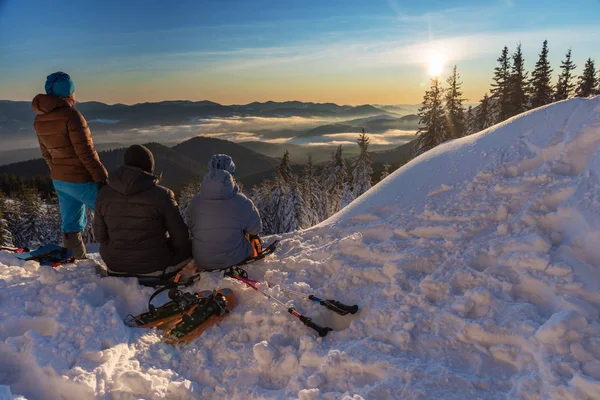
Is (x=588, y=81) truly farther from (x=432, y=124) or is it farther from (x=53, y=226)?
(x=53, y=226)

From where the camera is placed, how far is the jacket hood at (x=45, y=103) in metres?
6.15

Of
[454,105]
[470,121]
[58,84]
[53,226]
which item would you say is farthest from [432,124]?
[53,226]

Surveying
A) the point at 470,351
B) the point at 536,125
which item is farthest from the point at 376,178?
the point at 470,351

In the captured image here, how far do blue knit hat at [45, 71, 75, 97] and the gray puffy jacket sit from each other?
9.65 feet

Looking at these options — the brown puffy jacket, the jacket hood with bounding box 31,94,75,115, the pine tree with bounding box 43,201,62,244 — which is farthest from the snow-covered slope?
the pine tree with bounding box 43,201,62,244

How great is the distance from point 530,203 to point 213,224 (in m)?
4.74

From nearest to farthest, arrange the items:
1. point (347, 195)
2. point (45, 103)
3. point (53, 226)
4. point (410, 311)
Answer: point (410, 311), point (45, 103), point (347, 195), point (53, 226)

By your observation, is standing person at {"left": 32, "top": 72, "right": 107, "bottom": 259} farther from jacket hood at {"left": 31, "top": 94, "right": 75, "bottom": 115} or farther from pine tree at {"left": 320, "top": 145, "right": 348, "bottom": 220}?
pine tree at {"left": 320, "top": 145, "right": 348, "bottom": 220}

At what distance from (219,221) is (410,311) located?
10.6 ft

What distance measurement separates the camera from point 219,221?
19.7ft

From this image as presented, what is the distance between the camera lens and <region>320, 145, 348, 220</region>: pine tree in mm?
40906

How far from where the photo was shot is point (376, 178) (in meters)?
47.1

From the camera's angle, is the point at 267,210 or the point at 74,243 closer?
the point at 74,243

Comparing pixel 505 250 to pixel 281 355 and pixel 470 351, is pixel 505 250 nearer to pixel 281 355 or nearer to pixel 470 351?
pixel 470 351
